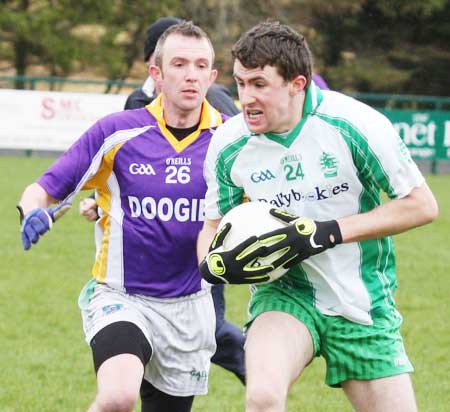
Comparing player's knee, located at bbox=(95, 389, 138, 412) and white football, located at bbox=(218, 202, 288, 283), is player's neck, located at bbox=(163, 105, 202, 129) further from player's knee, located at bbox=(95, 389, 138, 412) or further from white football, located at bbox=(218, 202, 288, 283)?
player's knee, located at bbox=(95, 389, 138, 412)

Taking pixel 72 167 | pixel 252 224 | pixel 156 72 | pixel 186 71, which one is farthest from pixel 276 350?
pixel 156 72

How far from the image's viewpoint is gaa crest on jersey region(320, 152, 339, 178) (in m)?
4.16

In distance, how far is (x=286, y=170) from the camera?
4199mm

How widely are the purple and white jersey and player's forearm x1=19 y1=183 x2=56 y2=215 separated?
0.14ft

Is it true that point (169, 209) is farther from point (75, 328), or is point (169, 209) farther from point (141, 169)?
point (75, 328)

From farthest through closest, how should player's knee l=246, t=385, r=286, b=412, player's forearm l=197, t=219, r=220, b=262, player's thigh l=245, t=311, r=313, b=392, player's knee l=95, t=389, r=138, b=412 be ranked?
player's forearm l=197, t=219, r=220, b=262
player's knee l=95, t=389, r=138, b=412
player's thigh l=245, t=311, r=313, b=392
player's knee l=246, t=385, r=286, b=412

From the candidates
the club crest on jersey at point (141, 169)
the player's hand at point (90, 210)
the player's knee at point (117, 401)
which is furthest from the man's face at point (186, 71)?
the player's knee at point (117, 401)

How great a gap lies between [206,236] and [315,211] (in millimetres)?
516

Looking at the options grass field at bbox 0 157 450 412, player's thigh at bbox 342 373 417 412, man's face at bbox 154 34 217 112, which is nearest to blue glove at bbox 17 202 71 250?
man's face at bbox 154 34 217 112

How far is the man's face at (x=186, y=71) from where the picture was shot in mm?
4859

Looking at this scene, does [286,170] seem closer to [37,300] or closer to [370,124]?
[370,124]

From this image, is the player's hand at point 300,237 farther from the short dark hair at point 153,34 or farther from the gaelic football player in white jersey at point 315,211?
the short dark hair at point 153,34

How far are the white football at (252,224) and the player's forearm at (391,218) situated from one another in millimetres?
264

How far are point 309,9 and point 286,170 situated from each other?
32.9 metres
